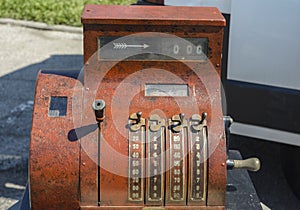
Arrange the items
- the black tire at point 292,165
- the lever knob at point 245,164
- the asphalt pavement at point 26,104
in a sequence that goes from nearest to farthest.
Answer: the lever knob at point 245,164
the black tire at point 292,165
the asphalt pavement at point 26,104

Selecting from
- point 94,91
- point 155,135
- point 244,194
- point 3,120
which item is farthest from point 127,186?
point 3,120

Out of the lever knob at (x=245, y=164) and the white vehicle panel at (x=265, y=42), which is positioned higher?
the white vehicle panel at (x=265, y=42)

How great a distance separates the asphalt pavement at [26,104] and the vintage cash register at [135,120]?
1.58 meters

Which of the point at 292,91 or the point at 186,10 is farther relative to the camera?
the point at 292,91

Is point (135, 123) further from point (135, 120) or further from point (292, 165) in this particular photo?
point (292, 165)

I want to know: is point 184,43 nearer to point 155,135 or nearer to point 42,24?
point 155,135

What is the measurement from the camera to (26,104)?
222 inches

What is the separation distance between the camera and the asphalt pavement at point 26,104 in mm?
4193

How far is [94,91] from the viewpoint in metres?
2.67

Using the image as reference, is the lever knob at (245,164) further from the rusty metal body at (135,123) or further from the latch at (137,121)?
the latch at (137,121)

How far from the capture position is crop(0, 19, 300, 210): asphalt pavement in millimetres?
4193

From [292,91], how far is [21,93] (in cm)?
330

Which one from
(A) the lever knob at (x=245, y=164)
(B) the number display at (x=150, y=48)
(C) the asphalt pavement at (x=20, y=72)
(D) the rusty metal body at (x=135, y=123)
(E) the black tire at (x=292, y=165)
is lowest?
(C) the asphalt pavement at (x=20, y=72)

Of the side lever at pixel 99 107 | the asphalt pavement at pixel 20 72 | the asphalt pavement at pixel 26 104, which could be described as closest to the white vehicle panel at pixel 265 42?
the asphalt pavement at pixel 26 104
